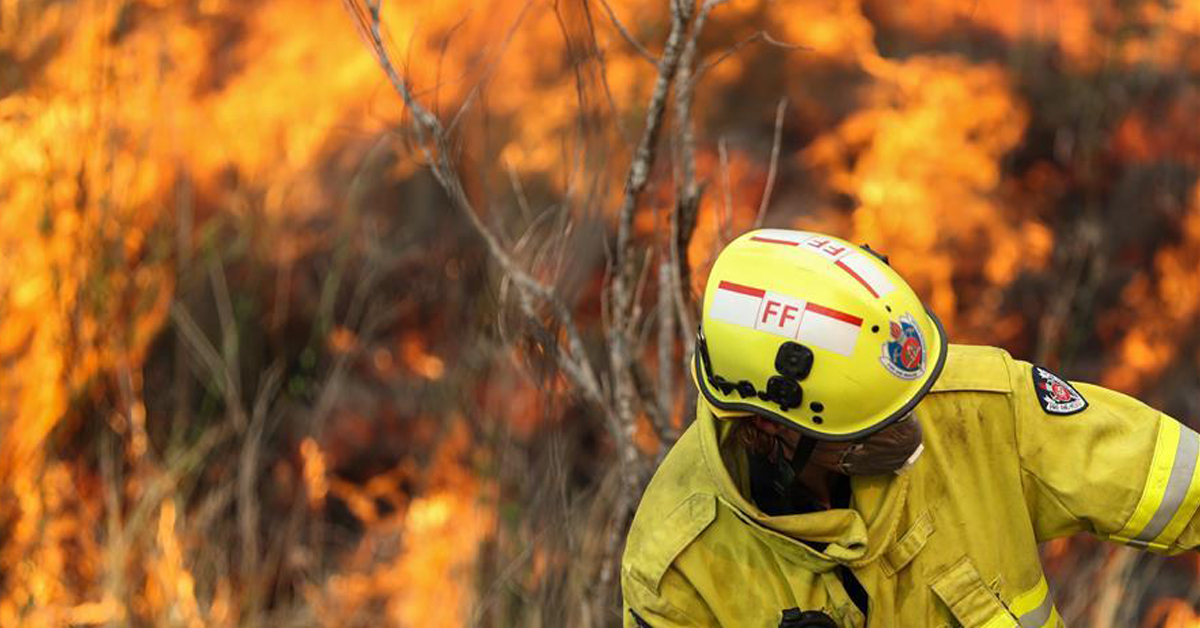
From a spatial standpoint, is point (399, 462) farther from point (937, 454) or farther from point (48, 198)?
point (937, 454)

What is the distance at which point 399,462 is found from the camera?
7.56 metres

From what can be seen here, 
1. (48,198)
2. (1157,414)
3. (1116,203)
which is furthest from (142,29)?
(1157,414)

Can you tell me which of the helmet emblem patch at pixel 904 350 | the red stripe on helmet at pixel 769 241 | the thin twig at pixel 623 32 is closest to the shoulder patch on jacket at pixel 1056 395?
the helmet emblem patch at pixel 904 350

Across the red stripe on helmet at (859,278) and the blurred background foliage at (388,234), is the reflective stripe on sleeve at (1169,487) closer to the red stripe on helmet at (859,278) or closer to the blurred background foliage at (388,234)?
the red stripe on helmet at (859,278)

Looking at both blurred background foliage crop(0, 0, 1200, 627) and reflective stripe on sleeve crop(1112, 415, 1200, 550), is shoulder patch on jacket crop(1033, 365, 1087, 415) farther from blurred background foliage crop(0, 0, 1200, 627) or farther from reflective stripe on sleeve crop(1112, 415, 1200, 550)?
blurred background foliage crop(0, 0, 1200, 627)

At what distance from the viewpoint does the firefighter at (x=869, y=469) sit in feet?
8.25

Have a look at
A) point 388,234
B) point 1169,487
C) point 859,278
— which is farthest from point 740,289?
point 388,234

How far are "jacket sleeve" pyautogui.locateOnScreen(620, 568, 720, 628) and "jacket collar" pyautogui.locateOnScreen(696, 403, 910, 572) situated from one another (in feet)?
0.70

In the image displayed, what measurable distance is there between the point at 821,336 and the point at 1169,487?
0.69m

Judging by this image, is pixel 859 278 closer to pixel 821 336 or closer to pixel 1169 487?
pixel 821 336

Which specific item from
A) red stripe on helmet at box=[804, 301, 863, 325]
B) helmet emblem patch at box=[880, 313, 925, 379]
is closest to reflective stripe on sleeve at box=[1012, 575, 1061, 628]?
helmet emblem patch at box=[880, 313, 925, 379]

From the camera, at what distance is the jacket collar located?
2557 millimetres

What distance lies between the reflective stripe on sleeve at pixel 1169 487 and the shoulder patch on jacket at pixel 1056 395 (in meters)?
0.15

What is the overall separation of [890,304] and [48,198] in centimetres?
413
